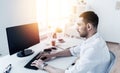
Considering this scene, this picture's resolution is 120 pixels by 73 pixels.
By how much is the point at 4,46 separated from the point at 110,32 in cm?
316

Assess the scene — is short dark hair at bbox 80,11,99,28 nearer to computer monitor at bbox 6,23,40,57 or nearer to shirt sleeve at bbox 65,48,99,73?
shirt sleeve at bbox 65,48,99,73

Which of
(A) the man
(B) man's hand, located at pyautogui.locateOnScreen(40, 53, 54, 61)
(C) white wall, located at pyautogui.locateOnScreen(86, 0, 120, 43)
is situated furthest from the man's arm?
(C) white wall, located at pyautogui.locateOnScreen(86, 0, 120, 43)

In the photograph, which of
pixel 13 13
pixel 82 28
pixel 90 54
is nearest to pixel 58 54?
pixel 82 28

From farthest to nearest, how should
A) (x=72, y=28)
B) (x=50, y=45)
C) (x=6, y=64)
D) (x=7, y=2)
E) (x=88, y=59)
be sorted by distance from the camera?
(x=72, y=28)
(x=7, y=2)
(x=50, y=45)
(x=6, y=64)
(x=88, y=59)

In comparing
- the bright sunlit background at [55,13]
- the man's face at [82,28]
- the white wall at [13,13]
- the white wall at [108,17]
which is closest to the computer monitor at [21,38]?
the man's face at [82,28]

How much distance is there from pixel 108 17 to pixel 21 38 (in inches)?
133

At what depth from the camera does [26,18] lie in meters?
3.24

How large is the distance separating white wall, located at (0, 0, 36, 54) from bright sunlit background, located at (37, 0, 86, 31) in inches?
24.4

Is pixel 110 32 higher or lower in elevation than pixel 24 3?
lower

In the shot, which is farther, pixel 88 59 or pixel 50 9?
pixel 50 9

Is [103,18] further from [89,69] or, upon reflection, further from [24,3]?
[89,69]

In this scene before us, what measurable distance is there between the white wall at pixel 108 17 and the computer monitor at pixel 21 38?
3.08 m

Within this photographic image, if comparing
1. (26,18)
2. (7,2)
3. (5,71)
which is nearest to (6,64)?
(5,71)

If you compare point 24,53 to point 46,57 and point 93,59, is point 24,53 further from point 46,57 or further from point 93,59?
point 93,59
